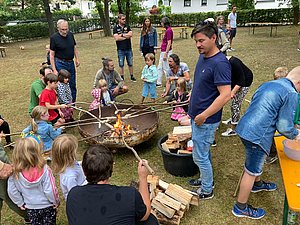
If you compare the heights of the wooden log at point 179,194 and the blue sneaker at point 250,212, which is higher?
the wooden log at point 179,194

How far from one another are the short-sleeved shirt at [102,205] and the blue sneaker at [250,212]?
156cm

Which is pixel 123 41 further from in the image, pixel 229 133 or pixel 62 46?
pixel 229 133

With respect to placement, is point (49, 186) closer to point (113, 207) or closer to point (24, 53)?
point (113, 207)

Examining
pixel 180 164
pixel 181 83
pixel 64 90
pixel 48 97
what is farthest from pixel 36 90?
pixel 180 164

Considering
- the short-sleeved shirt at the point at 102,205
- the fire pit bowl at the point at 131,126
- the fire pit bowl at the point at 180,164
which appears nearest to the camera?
the short-sleeved shirt at the point at 102,205

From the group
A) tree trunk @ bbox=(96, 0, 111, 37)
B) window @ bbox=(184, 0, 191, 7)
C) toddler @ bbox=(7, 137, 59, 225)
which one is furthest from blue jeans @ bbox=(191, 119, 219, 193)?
window @ bbox=(184, 0, 191, 7)

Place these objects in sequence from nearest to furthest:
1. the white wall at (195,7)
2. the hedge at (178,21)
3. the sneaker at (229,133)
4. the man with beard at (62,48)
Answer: the sneaker at (229,133) → the man with beard at (62,48) → the hedge at (178,21) → the white wall at (195,7)

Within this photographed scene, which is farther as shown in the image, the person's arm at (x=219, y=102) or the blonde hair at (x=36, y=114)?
the blonde hair at (x=36, y=114)

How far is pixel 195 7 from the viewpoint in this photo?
31.9m

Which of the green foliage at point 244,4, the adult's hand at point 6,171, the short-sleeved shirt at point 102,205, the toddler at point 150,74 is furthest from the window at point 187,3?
the short-sleeved shirt at point 102,205

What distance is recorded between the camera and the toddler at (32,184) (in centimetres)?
244

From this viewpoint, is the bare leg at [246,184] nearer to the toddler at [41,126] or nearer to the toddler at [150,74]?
the toddler at [41,126]

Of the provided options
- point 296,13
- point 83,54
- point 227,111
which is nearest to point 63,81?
point 227,111

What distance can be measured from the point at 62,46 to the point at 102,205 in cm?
447
